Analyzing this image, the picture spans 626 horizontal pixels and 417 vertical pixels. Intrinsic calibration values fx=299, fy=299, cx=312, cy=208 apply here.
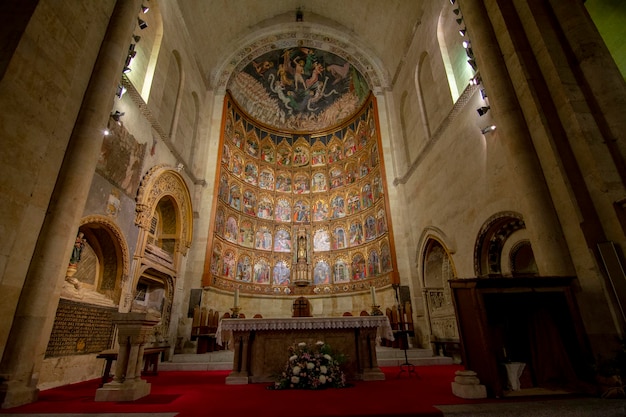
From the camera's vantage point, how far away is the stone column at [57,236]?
4468mm

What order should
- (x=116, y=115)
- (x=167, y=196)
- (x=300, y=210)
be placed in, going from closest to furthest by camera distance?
(x=116, y=115), (x=167, y=196), (x=300, y=210)

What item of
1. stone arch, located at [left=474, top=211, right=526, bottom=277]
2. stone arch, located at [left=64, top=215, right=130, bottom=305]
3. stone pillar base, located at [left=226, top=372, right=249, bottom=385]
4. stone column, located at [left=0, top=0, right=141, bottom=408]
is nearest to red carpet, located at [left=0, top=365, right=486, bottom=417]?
stone pillar base, located at [left=226, top=372, right=249, bottom=385]

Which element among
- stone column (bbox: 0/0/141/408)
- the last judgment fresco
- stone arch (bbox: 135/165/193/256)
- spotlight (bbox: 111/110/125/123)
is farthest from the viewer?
the last judgment fresco

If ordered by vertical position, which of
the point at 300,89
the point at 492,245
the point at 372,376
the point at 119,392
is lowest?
the point at 372,376

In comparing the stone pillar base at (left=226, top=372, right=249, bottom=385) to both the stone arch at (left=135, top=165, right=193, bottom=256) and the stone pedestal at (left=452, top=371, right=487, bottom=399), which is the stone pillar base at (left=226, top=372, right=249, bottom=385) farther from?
the stone arch at (left=135, top=165, right=193, bottom=256)

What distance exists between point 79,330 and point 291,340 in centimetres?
493

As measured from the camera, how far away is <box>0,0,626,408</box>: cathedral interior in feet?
15.5

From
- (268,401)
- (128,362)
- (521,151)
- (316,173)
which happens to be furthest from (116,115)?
(316,173)

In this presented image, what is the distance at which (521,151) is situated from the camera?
229 inches

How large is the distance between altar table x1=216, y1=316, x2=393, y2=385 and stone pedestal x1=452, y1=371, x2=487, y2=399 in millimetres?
2482

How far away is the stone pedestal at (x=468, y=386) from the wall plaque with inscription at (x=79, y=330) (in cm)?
772

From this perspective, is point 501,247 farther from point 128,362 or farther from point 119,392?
point 119,392

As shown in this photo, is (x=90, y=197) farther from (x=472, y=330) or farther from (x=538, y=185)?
(x=538, y=185)

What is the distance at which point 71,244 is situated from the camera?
5383mm
